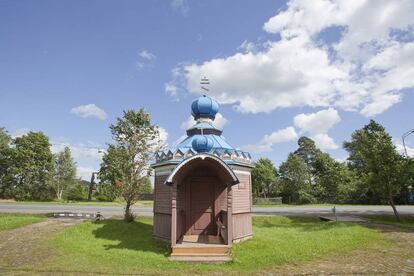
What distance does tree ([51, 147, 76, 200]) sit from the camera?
51531 mm

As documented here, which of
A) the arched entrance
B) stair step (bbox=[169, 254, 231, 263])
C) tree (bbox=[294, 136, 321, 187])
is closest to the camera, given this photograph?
stair step (bbox=[169, 254, 231, 263])

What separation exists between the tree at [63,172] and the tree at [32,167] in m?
1.32

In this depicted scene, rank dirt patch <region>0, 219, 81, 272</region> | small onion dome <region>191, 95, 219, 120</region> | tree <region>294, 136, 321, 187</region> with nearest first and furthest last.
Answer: dirt patch <region>0, 219, 81, 272</region> < small onion dome <region>191, 95, 219, 120</region> < tree <region>294, 136, 321, 187</region>

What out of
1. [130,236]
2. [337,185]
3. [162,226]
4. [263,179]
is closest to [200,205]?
[162,226]

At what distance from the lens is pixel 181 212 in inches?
562

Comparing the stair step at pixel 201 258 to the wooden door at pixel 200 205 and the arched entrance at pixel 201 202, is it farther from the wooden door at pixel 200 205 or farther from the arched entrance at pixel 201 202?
the wooden door at pixel 200 205

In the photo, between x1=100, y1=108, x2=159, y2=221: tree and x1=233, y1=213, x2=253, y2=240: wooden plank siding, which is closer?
x1=233, y1=213, x2=253, y2=240: wooden plank siding

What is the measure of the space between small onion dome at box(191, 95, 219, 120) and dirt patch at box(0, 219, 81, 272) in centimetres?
1004

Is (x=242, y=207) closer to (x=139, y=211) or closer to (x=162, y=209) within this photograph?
(x=162, y=209)

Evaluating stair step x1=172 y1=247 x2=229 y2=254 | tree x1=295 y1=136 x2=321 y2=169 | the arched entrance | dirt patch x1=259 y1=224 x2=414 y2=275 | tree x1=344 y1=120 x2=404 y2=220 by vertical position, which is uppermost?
tree x1=295 y1=136 x2=321 y2=169

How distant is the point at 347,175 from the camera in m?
49.8

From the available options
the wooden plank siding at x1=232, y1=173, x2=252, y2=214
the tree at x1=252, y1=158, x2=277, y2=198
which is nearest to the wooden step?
the wooden plank siding at x1=232, y1=173, x2=252, y2=214

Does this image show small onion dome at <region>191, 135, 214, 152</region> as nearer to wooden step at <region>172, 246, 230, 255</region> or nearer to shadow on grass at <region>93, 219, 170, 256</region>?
shadow on grass at <region>93, 219, 170, 256</region>

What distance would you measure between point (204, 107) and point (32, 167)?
42.5 meters
